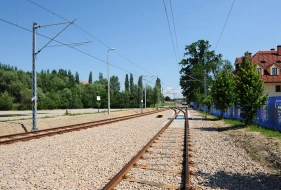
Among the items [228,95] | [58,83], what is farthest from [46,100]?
[228,95]

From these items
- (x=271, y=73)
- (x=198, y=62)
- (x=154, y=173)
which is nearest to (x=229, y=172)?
(x=154, y=173)

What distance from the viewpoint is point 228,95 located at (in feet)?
90.6

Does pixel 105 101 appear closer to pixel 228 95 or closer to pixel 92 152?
pixel 228 95

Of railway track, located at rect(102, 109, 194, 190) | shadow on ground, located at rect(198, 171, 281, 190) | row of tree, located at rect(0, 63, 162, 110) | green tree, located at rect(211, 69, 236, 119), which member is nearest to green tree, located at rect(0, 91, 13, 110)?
row of tree, located at rect(0, 63, 162, 110)

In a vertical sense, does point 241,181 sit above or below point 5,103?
below

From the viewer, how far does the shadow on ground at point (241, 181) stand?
5.90m

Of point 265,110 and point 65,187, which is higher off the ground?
point 265,110

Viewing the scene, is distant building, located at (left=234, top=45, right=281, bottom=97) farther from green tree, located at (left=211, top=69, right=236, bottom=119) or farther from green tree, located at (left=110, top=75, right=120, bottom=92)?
green tree, located at (left=110, top=75, right=120, bottom=92)

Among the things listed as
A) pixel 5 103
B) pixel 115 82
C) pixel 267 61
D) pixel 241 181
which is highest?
pixel 115 82

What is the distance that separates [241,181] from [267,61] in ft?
170

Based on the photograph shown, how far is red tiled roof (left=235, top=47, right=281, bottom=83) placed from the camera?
49.7 m

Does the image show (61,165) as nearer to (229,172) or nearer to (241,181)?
(229,172)

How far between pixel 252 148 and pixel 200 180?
18.2ft

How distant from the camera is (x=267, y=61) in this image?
52594 millimetres
